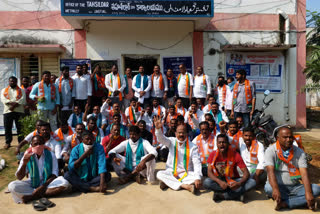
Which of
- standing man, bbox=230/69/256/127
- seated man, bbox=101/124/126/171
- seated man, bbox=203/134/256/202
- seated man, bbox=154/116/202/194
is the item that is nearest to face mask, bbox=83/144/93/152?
seated man, bbox=101/124/126/171

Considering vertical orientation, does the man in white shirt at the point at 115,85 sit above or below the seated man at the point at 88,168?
above

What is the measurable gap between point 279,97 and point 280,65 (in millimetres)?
1030

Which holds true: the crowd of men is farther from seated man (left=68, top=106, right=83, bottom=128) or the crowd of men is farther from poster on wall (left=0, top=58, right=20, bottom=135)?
poster on wall (left=0, top=58, right=20, bottom=135)

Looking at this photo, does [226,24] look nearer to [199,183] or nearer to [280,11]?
[280,11]

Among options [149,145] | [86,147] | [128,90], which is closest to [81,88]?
[128,90]

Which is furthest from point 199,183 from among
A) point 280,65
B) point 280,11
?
point 280,11

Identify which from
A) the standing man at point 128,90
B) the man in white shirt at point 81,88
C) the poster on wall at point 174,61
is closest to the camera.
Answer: the man in white shirt at point 81,88

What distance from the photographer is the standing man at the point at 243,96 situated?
5.98 meters

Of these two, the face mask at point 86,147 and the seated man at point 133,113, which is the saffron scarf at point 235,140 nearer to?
the face mask at point 86,147

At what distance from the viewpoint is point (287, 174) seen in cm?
344

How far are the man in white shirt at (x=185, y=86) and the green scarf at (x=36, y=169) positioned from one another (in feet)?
13.0

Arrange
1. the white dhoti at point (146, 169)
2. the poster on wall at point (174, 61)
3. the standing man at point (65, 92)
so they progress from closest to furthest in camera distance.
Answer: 1. the white dhoti at point (146, 169)
2. the standing man at point (65, 92)
3. the poster on wall at point (174, 61)

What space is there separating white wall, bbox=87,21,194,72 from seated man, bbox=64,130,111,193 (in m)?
4.72

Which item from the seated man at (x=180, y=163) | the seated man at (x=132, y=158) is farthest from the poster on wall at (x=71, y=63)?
the seated man at (x=180, y=163)
